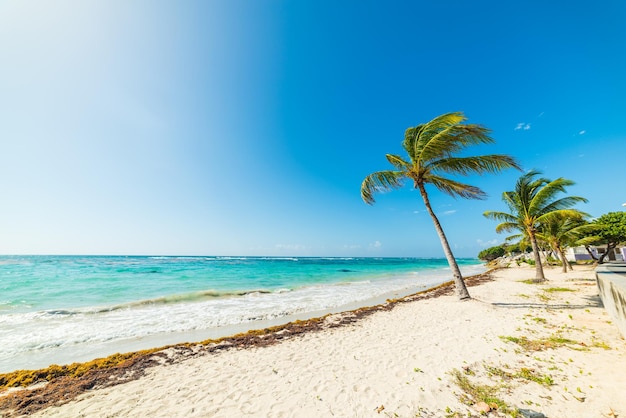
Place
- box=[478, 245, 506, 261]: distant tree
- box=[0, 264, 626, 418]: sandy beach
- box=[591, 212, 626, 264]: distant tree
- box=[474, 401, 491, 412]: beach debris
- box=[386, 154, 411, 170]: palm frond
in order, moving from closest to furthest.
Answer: box=[474, 401, 491, 412]: beach debris
box=[0, 264, 626, 418]: sandy beach
box=[386, 154, 411, 170]: palm frond
box=[591, 212, 626, 264]: distant tree
box=[478, 245, 506, 261]: distant tree

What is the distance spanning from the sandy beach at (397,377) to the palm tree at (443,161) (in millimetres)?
4794

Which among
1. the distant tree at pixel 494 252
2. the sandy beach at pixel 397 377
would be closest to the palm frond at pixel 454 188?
the sandy beach at pixel 397 377

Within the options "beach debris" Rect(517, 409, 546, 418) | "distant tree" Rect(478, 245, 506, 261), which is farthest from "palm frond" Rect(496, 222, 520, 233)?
"distant tree" Rect(478, 245, 506, 261)

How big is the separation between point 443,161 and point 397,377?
876cm

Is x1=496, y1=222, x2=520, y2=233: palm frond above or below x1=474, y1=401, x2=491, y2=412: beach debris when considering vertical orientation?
above

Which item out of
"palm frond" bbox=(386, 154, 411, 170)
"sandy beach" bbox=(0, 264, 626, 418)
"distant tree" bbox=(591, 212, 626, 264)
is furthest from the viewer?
"distant tree" bbox=(591, 212, 626, 264)

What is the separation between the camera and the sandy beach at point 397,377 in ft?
11.0

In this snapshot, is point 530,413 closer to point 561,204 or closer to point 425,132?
point 425,132

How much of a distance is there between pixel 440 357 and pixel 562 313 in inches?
246

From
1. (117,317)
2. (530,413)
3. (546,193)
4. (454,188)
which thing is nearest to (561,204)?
(546,193)

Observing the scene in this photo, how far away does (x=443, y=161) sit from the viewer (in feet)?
32.7

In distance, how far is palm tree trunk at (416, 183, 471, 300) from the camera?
10.1 m

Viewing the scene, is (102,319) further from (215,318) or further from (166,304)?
(215,318)

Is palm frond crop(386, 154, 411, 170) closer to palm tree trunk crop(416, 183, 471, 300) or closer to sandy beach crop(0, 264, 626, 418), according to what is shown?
palm tree trunk crop(416, 183, 471, 300)
